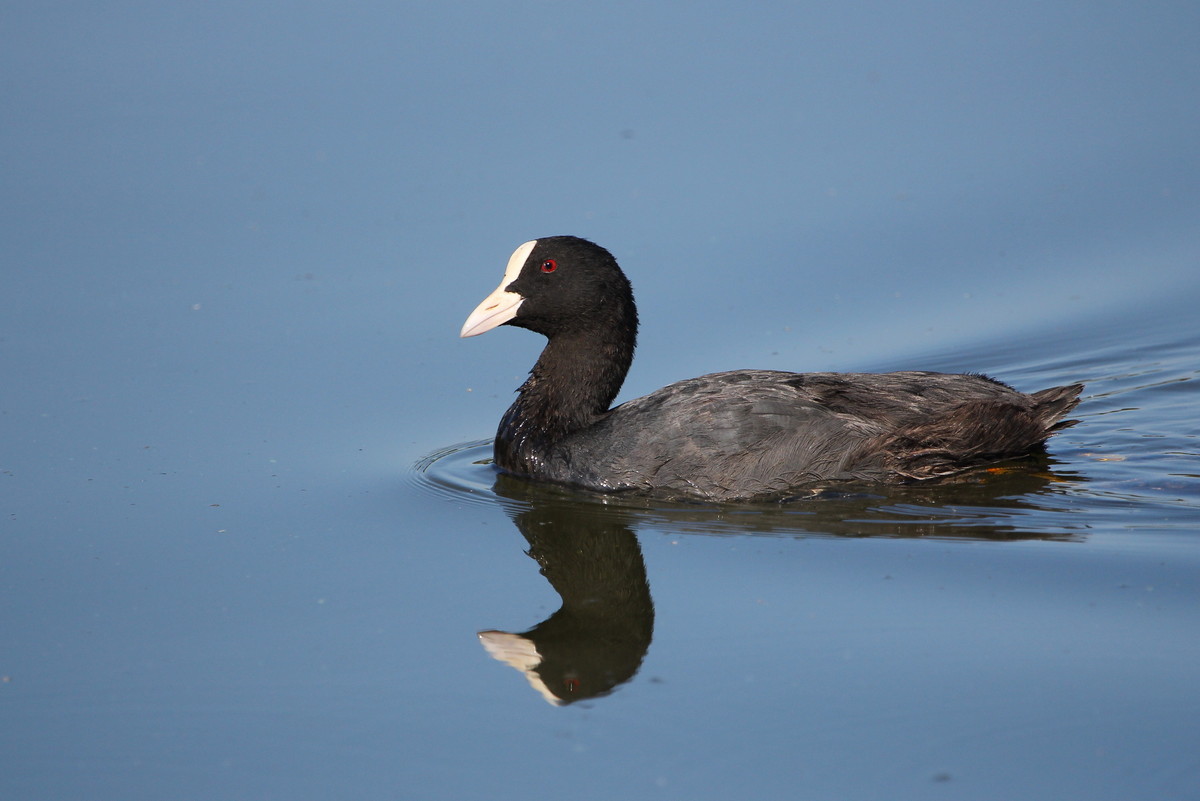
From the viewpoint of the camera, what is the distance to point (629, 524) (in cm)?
747

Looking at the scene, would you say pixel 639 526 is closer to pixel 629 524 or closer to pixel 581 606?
pixel 629 524

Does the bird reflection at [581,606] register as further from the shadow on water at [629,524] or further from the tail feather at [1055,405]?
the tail feather at [1055,405]

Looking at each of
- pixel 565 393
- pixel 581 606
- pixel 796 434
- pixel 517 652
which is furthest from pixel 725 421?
pixel 517 652

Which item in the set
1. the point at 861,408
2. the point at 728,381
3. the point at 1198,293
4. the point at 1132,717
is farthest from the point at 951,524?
the point at 1198,293

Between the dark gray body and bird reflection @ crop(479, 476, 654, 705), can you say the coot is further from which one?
bird reflection @ crop(479, 476, 654, 705)

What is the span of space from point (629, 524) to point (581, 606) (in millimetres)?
888

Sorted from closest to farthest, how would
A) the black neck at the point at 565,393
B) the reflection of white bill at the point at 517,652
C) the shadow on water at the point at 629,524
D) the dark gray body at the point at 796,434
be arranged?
the reflection of white bill at the point at 517,652, the shadow on water at the point at 629,524, the dark gray body at the point at 796,434, the black neck at the point at 565,393

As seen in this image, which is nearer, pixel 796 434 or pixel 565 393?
pixel 796 434

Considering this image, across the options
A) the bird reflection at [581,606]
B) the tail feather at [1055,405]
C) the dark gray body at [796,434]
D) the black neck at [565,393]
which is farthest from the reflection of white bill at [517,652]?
the tail feather at [1055,405]

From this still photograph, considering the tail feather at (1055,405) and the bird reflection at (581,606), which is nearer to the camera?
the bird reflection at (581,606)

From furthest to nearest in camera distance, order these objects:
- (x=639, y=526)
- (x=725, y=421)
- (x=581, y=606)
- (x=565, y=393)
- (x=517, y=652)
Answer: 1. (x=565, y=393)
2. (x=725, y=421)
3. (x=639, y=526)
4. (x=581, y=606)
5. (x=517, y=652)

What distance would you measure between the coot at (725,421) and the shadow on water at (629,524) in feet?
0.42

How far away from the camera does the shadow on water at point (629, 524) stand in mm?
6207

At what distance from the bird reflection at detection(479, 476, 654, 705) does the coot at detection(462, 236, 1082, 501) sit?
33 cm
